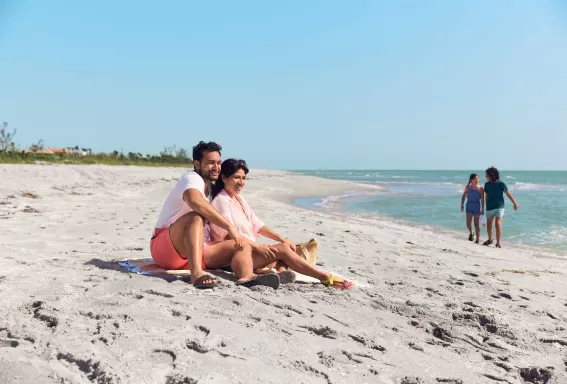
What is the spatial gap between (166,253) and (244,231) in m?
0.68

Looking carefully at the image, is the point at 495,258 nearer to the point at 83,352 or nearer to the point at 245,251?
the point at 245,251

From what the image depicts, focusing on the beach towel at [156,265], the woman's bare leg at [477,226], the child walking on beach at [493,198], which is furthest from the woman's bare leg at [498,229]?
the beach towel at [156,265]

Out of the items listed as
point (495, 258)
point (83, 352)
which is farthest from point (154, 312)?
point (495, 258)

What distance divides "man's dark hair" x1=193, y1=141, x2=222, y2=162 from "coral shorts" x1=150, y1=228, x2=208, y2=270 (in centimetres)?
65

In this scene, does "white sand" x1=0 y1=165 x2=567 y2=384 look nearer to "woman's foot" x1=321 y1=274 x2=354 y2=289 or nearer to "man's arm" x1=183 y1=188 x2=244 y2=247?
"woman's foot" x1=321 y1=274 x2=354 y2=289

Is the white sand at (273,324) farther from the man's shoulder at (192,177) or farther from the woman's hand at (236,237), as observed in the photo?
the man's shoulder at (192,177)

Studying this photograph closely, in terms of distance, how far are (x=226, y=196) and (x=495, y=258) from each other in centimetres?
449

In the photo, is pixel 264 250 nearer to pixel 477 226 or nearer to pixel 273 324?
pixel 273 324

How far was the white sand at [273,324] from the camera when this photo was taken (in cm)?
217

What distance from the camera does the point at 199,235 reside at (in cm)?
372

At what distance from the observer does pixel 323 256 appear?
555 centimetres

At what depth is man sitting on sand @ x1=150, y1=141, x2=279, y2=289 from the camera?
→ 3.63 meters

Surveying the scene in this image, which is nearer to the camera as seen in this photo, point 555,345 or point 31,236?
point 555,345

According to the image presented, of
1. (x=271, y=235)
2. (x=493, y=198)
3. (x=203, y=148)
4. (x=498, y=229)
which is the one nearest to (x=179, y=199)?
(x=203, y=148)
